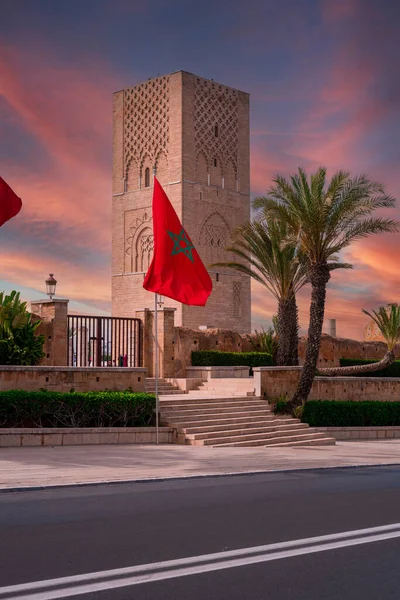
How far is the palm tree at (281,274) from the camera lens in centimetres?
2645

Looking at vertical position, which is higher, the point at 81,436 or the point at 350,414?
the point at 350,414

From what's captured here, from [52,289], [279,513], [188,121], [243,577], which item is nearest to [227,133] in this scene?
[188,121]

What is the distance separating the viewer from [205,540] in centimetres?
698

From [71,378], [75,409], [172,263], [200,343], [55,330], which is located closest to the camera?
[75,409]

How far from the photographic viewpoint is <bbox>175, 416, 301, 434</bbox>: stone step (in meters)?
18.6

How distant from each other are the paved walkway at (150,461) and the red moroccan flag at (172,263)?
345 centimetres

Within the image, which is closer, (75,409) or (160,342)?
(75,409)

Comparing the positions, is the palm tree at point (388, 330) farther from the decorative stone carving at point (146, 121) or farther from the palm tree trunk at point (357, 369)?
the decorative stone carving at point (146, 121)

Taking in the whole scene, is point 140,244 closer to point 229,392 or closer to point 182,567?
point 229,392

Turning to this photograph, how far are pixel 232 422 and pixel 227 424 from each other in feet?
0.75

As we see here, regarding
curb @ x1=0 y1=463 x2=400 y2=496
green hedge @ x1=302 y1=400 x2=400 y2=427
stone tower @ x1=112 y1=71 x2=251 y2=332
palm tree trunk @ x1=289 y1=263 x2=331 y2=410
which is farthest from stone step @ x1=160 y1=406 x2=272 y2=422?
stone tower @ x1=112 y1=71 x2=251 y2=332

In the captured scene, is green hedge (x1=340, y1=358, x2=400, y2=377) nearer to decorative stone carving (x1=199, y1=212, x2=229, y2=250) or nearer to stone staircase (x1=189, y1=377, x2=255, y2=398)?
stone staircase (x1=189, y1=377, x2=255, y2=398)

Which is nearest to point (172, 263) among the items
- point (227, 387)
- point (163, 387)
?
point (163, 387)

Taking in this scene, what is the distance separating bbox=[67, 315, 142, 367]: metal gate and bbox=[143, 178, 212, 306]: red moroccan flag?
589cm
